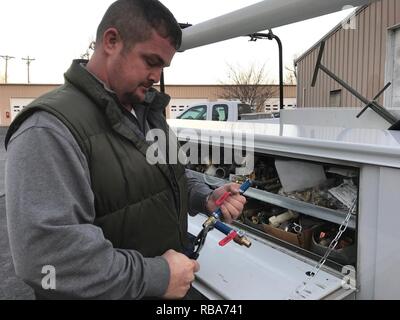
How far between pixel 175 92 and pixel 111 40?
94.3 feet

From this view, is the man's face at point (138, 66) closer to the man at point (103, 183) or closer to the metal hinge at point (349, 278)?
the man at point (103, 183)

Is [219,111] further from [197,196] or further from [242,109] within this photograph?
[197,196]

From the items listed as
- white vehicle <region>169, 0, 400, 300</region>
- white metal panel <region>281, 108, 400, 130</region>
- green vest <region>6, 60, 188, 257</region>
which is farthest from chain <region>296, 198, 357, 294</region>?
white metal panel <region>281, 108, 400, 130</region>

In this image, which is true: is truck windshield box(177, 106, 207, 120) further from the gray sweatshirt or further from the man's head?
the gray sweatshirt

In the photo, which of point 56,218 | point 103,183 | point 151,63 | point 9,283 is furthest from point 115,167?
point 9,283

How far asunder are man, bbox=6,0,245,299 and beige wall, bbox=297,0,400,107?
676cm

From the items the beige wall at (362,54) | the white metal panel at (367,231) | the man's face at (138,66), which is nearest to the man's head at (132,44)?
the man's face at (138,66)

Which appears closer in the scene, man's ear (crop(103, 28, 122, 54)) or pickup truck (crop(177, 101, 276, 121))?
man's ear (crop(103, 28, 122, 54))

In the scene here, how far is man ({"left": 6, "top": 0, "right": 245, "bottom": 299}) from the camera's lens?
98 cm

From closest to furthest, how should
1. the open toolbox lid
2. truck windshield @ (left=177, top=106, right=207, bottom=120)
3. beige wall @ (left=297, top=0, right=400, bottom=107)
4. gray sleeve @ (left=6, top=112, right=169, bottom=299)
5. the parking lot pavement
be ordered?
gray sleeve @ (left=6, top=112, right=169, bottom=299), the open toolbox lid, the parking lot pavement, beige wall @ (left=297, top=0, right=400, bottom=107), truck windshield @ (left=177, top=106, right=207, bottom=120)

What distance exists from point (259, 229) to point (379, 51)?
321 inches

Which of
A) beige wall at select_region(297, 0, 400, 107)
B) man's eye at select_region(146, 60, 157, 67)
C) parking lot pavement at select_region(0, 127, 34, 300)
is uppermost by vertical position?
beige wall at select_region(297, 0, 400, 107)

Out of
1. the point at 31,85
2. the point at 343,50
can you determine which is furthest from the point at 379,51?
the point at 31,85

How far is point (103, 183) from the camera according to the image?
3.69 feet
